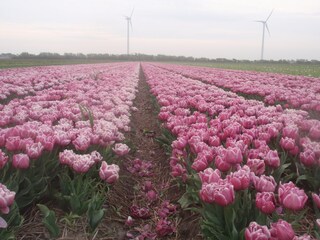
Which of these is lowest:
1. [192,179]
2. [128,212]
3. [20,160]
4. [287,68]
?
[128,212]

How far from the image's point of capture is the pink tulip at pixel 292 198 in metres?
2.16

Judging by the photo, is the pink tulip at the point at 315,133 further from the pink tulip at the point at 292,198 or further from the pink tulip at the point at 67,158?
the pink tulip at the point at 67,158

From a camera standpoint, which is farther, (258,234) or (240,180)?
(240,180)

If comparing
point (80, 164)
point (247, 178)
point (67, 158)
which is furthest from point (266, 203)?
point (67, 158)

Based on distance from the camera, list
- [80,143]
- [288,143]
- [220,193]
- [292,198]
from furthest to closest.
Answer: [80,143]
[288,143]
[220,193]
[292,198]

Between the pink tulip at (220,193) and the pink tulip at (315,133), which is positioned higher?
the pink tulip at (315,133)

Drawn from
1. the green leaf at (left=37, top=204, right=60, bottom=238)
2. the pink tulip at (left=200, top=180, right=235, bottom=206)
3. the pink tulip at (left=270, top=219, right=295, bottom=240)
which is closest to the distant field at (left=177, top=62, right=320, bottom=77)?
the pink tulip at (left=200, top=180, right=235, bottom=206)

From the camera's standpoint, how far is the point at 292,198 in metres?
2.16

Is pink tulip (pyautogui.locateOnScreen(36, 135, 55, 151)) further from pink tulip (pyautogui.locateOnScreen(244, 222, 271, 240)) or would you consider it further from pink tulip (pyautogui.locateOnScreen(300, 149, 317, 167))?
pink tulip (pyautogui.locateOnScreen(300, 149, 317, 167))

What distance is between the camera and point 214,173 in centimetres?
257

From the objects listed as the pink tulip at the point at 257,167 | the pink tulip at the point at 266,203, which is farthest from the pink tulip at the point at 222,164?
the pink tulip at the point at 266,203

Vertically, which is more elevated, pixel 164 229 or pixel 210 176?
pixel 210 176

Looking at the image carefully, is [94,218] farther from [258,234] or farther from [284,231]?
[284,231]

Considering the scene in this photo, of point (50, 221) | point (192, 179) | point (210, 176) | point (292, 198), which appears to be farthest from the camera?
point (192, 179)
